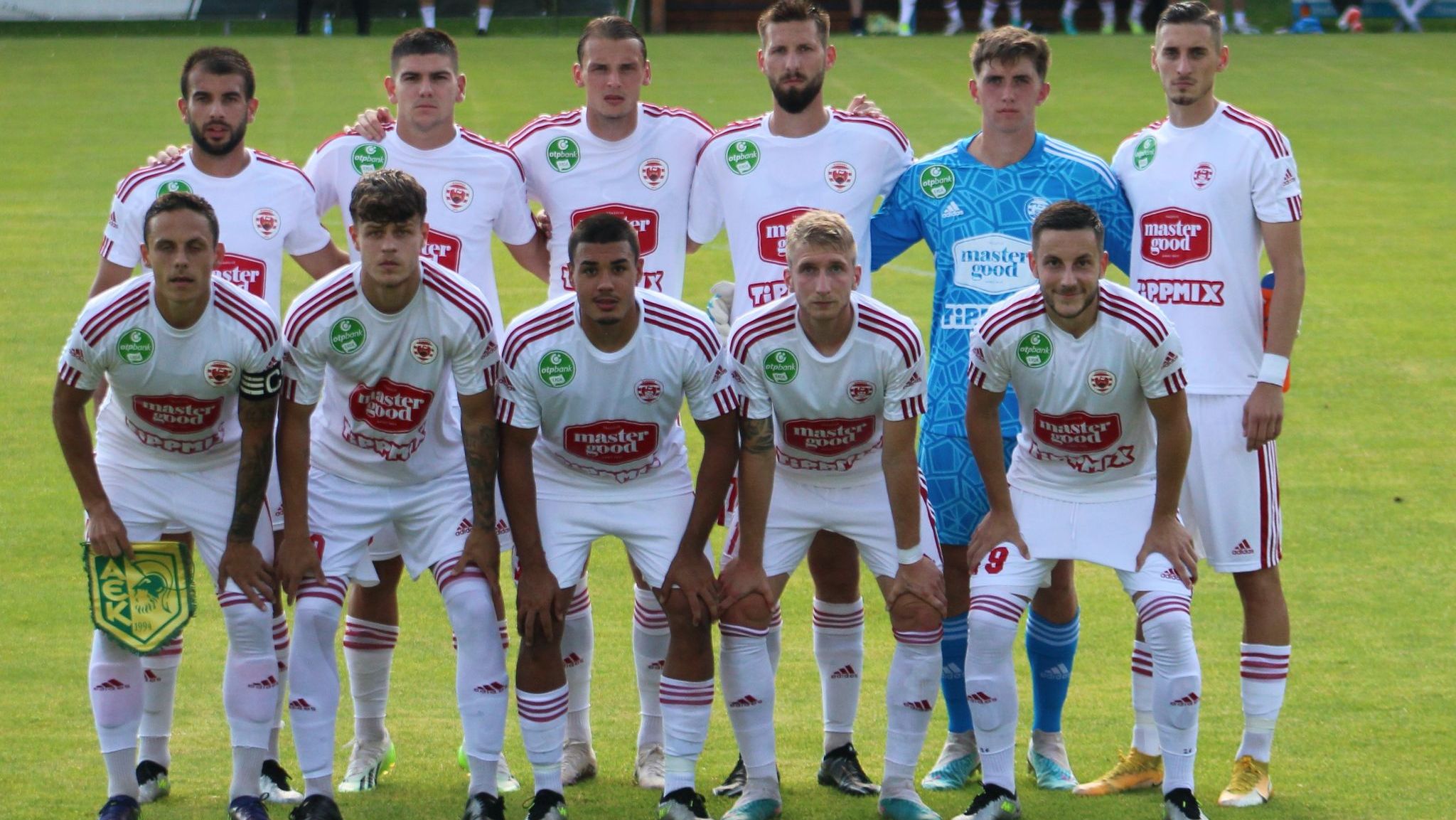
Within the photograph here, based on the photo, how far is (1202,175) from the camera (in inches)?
233

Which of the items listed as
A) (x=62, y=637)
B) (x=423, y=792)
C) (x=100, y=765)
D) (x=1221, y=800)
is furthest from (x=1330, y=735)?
(x=62, y=637)

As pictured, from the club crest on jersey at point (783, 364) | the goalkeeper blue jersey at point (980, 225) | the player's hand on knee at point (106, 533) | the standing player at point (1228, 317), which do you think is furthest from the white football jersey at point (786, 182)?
the player's hand on knee at point (106, 533)

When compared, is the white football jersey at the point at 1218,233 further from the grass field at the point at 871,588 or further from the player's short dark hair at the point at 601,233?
the player's short dark hair at the point at 601,233

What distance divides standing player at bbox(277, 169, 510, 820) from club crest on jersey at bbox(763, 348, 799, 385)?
0.87 meters

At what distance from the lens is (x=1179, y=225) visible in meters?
5.93

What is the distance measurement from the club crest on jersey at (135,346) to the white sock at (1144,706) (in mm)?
3377

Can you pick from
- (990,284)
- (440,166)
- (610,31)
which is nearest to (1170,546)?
(990,284)

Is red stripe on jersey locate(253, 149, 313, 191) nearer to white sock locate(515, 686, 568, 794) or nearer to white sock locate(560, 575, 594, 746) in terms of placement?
white sock locate(560, 575, 594, 746)

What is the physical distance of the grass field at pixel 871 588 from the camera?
6.04 m

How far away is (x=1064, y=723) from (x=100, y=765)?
3.54 m

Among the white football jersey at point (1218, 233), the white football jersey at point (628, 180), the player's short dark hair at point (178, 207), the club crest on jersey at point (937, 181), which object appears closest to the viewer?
the player's short dark hair at point (178, 207)

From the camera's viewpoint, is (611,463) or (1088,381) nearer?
(1088,381)

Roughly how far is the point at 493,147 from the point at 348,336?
141 centimetres

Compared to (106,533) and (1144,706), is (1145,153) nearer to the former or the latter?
(1144,706)
